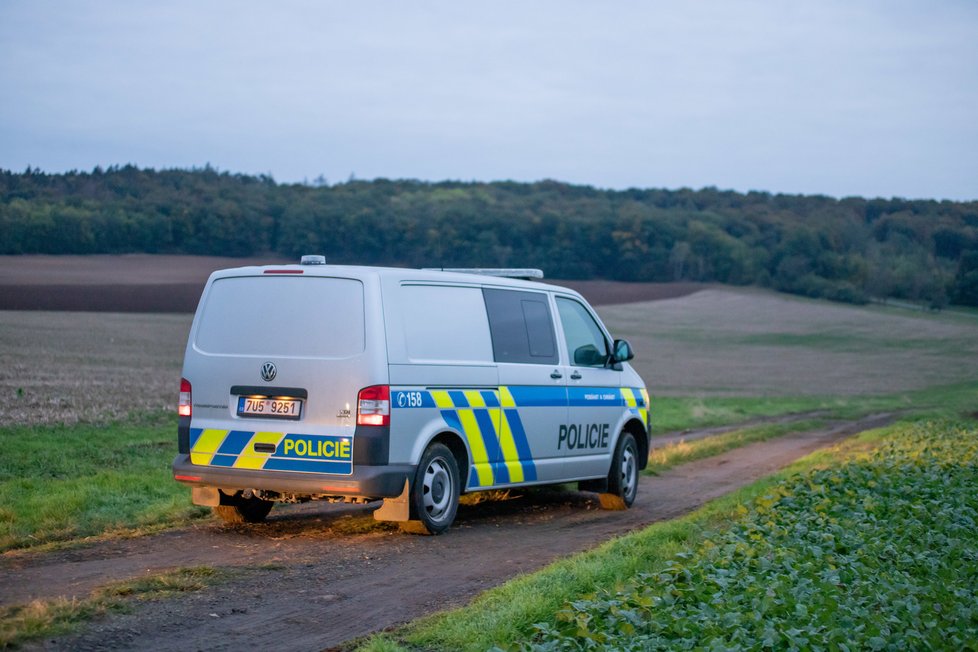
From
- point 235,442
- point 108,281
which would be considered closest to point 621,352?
point 235,442

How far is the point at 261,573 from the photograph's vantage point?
22.8ft

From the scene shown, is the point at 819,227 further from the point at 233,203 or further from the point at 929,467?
the point at 929,467

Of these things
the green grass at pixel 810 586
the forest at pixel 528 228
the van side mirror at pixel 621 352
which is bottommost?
the green grass at pixel 810 586

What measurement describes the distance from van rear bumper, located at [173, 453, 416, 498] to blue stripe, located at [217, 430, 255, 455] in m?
0.14

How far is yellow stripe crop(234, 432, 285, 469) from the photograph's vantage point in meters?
8.26

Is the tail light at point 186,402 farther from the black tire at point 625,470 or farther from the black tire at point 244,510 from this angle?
the black tire at point 625,470

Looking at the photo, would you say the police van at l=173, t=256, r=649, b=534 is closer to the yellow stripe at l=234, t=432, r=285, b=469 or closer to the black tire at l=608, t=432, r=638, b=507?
the yellow stripe at l=234, t=432, r=285, b=469

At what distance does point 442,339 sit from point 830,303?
180 ft

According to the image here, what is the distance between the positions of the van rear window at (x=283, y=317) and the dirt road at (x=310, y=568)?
1.48 m

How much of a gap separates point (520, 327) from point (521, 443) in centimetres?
109

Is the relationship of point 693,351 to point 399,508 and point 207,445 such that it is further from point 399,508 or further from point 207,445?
point 207,445

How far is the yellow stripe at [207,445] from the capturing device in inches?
333

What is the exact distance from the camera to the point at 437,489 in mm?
8820

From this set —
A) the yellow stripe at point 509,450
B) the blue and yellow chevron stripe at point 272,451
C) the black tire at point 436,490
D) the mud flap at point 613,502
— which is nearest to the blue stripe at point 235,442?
the blue and yellow chevron stripe at point 272,451
